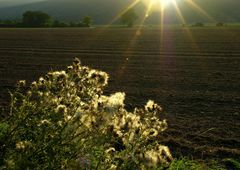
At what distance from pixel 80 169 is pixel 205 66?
18.7 meters

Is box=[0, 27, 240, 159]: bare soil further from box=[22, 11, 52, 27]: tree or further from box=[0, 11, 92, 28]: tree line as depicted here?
box=[22, 11, 52, 27]: tree

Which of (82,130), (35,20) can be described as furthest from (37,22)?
(82,130)

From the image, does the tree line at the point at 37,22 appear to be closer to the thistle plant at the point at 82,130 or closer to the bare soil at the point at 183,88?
the bare soil at the point at 183,88

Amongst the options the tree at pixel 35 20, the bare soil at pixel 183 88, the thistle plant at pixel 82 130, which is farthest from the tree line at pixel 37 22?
the thistle plant at pixel 82 130

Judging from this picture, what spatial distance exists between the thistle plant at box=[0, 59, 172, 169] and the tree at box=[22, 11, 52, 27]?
10094cm

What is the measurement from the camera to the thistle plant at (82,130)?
3.21m

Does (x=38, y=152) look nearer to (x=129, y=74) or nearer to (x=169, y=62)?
(x=129, y=74)

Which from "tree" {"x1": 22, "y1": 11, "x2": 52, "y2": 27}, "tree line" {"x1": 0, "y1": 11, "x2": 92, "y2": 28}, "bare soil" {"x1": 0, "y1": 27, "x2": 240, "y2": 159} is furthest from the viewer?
"tree" {"x1": 22, "y1": 11, "x2": 52, "y2": 27}

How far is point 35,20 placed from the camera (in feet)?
354

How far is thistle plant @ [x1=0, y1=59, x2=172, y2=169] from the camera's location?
10.5 ft

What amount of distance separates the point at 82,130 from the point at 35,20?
352 ft

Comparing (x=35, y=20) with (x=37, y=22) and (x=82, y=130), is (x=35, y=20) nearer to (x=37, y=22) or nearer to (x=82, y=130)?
(x=37, y=22)

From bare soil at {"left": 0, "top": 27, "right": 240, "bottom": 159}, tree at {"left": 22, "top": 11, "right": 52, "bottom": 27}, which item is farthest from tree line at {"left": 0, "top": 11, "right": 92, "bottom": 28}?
bare soil at {"left": 0, "top": 27, "right": 240, "bottom": 159}

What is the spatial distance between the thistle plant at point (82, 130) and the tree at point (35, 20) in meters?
101
